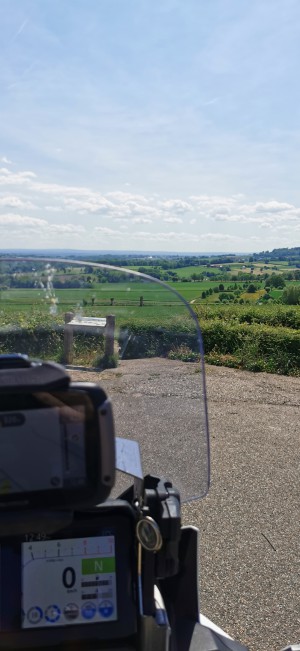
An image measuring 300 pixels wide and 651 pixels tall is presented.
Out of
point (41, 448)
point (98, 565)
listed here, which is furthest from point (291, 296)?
point (41, 448)

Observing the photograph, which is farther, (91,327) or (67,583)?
(91,327)

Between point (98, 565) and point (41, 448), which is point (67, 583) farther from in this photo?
point (41, 448)

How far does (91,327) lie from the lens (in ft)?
6.40

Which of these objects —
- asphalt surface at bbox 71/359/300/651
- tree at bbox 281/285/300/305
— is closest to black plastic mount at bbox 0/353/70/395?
asphalt surface at bbox 71/359/300/651

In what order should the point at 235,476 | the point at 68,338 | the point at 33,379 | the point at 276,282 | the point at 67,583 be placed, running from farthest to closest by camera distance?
the point at 276,282 → the point at 235,476 → the point at 68,338 → the point at 67,583 → the point at 33,379

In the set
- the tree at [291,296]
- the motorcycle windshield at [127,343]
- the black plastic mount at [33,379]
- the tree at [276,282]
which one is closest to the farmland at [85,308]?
the motorcycle windshield at [127,343]

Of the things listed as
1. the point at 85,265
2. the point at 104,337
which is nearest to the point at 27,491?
the point at 104,337

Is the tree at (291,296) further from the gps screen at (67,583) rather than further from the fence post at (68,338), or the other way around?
the gps screen at (67,583)

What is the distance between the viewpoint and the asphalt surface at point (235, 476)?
2.10m

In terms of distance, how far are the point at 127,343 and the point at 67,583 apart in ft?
2.55

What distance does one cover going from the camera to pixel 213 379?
10.9 meters

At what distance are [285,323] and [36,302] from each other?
14421mm

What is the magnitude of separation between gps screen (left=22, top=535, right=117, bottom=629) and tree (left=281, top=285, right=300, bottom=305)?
19.4m

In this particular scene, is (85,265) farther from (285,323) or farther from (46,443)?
(285,323)
